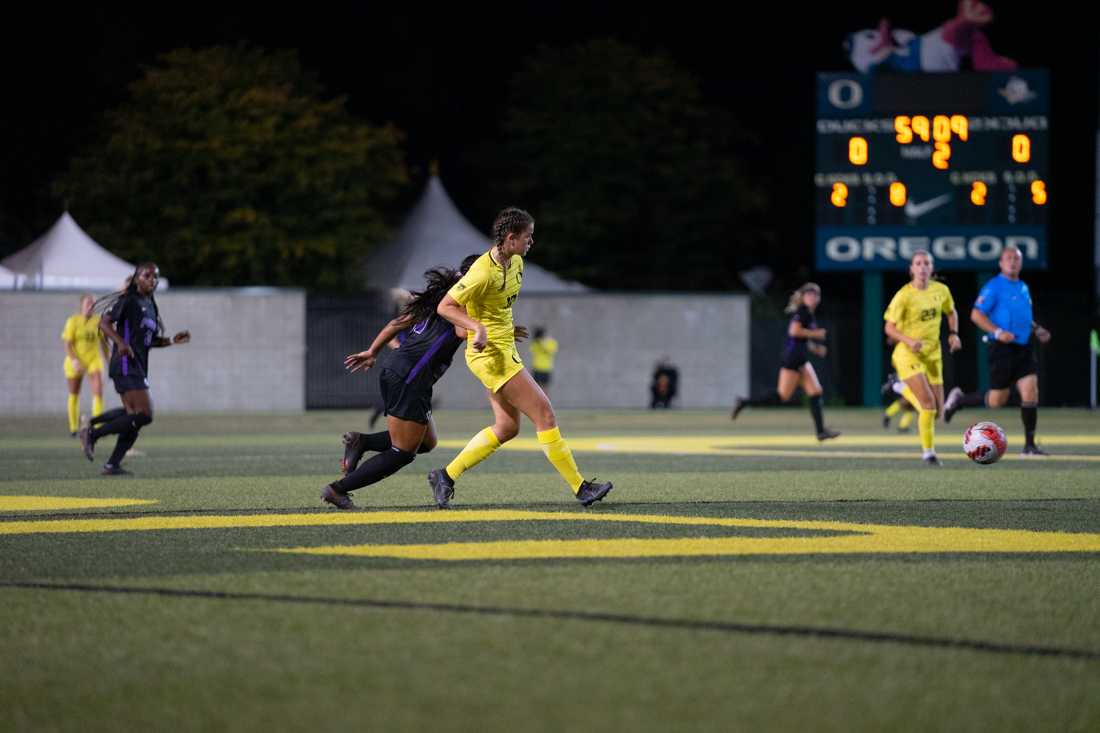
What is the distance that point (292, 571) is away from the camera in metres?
8.66

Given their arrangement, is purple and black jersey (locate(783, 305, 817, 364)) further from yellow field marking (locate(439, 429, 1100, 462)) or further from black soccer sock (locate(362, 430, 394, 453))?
black soccer sock (locate(362, 430, 394, 453))

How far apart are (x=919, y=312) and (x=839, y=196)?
18330 mm

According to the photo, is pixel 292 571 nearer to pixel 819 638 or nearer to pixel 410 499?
pixel 819 638

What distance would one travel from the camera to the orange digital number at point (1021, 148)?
3516 cm

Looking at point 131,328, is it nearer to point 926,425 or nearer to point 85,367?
point 926,425

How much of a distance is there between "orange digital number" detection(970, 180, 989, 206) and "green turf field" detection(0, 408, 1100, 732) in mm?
21218

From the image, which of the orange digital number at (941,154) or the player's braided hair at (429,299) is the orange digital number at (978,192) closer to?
the orange digital number at (941,154)

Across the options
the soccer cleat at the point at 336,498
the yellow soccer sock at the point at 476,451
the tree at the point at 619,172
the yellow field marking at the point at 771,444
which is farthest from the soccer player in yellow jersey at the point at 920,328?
the tree at the point at 619,172

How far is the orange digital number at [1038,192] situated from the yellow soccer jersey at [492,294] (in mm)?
25085

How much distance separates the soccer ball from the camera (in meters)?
16.1

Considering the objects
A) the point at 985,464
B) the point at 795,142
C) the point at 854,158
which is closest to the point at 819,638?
the point at 985,464

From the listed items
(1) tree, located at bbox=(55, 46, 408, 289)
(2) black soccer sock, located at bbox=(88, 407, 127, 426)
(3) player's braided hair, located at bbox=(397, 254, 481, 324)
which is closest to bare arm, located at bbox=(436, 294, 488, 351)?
(3) player's braided hair, located at bbox=(397, 254, 481, 324)

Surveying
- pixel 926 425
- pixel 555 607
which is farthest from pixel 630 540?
pixel 926 425

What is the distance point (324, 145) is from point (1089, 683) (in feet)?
158
